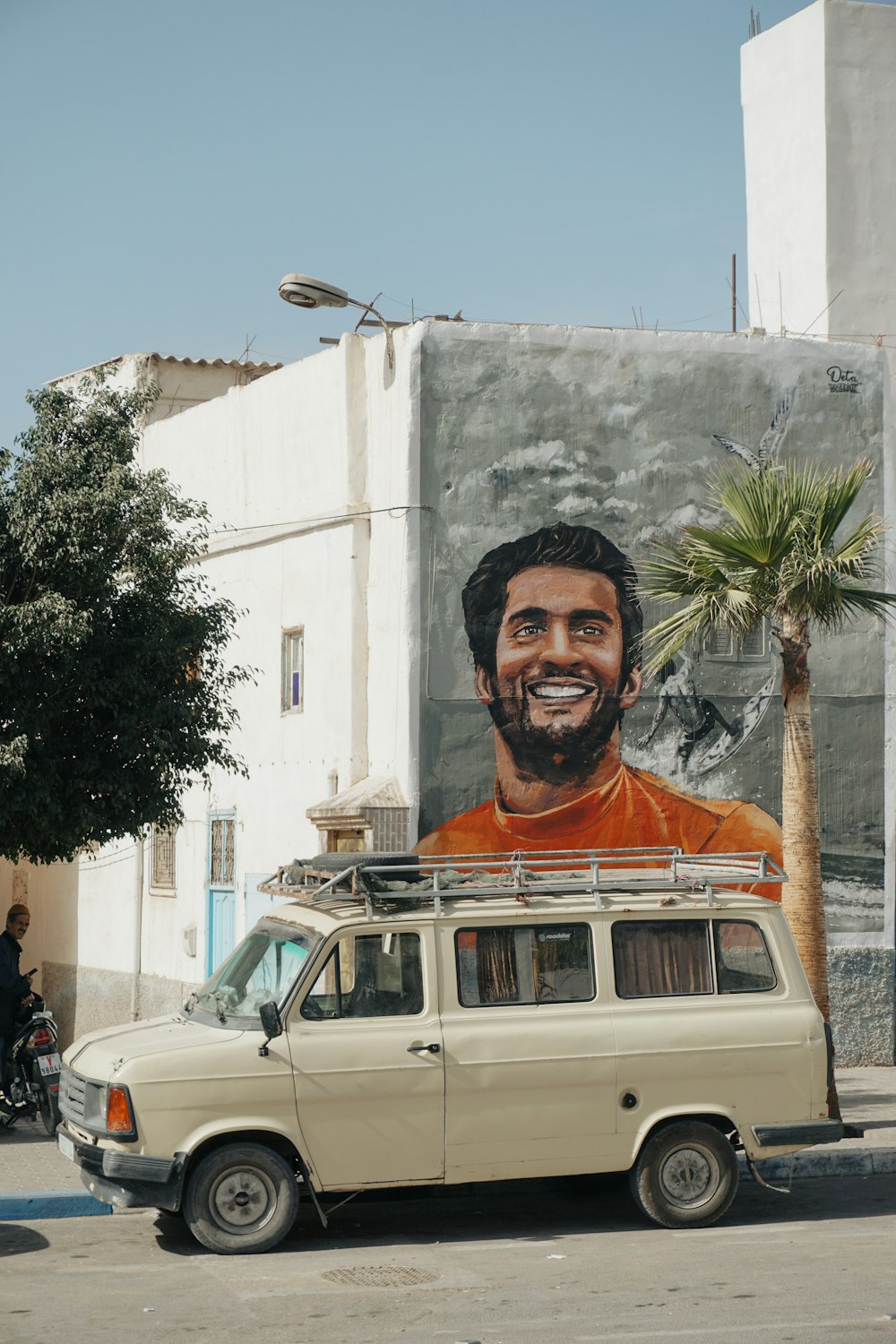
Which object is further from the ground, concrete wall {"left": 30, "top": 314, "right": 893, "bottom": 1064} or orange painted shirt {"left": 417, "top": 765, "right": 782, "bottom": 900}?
concrete wall {"left": 30, "top": 314, "right": 893, "bottom": 1064}

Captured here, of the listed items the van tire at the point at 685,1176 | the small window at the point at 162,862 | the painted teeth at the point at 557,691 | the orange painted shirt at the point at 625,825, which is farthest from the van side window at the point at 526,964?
the small window at the point at 162,862

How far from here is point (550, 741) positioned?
1591cm

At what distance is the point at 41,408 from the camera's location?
13.2 m

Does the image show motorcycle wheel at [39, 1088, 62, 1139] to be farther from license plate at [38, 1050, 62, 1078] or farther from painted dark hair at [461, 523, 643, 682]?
painted dark hair at [461, 523, 643, 682]

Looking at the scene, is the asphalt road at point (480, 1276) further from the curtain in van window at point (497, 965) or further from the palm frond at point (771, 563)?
the palm frond at point (771, 563)

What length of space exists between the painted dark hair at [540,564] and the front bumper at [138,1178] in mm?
7742

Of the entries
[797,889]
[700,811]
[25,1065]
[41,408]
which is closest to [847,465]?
[700,811]

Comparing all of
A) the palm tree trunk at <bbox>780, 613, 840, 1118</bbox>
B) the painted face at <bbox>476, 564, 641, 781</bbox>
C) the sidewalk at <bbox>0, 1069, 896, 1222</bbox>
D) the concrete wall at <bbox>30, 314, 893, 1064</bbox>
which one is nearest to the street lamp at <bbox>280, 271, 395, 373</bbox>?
the concrete wall at <bbox>30, 314, 893, 1064</bbox>

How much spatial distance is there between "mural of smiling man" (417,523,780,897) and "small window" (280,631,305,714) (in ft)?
8.48

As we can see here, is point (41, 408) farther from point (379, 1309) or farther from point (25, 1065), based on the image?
point (379, 1309)

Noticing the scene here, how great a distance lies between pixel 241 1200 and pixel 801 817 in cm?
567

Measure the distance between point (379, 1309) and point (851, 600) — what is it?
23.2 feet

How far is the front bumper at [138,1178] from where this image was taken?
8.88m

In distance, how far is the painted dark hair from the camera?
15.9 meters
